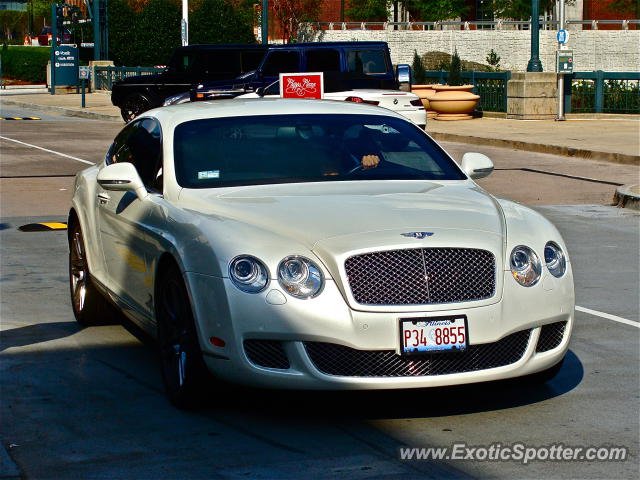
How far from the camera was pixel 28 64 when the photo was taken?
69562 millimetres

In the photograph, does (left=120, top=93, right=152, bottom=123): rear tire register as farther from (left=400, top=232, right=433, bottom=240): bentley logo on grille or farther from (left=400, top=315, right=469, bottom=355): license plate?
(left=400, top=315, right=469, bottom=355): license plate

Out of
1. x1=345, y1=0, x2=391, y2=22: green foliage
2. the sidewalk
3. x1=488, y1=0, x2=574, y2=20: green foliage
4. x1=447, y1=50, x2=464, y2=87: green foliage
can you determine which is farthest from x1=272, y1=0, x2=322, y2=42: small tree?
x1=447, y1=50, x2=464, y2=87: green foliage

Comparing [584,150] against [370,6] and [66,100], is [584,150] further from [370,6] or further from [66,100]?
[370,6]

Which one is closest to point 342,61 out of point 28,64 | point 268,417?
point 268,417

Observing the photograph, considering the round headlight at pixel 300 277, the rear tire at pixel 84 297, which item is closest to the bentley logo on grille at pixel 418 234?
the round headlight at pixel 300 277

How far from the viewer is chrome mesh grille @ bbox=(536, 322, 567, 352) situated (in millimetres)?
6016

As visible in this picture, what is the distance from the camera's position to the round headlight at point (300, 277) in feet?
18.3

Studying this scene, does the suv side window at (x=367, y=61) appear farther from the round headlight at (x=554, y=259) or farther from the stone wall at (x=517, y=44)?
the stone wall at (x=517, y=44)

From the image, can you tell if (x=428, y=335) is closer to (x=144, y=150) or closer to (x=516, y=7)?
(x=144, y=150)

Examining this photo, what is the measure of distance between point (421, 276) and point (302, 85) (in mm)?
15239

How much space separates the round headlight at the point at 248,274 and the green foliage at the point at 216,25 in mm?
55797

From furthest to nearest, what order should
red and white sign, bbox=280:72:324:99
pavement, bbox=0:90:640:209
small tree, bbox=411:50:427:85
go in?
small tree, bbox=411:50:427:85, pavement, bbox=0:90:640:209, red and white sign, bbox=280:72:324:99

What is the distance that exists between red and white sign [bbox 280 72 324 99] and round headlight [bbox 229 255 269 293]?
1469 cm

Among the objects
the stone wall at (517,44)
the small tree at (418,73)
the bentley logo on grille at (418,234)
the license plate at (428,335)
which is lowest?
the license plate at (428,335)
